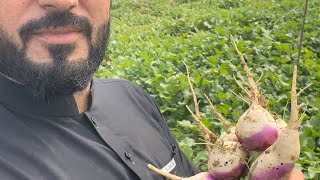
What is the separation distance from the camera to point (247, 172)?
1.59 m

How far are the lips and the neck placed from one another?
0.30m

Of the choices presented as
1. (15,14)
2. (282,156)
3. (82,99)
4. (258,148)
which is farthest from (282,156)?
(15,14)

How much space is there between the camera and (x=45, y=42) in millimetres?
1481

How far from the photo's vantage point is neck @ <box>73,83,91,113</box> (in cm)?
178

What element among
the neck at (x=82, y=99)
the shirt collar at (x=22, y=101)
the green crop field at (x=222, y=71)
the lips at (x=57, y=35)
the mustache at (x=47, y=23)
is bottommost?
the green crop field at (x=222, y=71)

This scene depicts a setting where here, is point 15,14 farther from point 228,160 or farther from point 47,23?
point 228,160

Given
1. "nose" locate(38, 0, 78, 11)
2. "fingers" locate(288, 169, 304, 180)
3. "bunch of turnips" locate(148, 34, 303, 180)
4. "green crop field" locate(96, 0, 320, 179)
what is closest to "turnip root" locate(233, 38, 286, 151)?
"bunch of turnips" locate(148, 34, 303, 180)

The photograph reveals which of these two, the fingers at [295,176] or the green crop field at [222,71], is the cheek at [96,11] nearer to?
the green crop field at [222,71]

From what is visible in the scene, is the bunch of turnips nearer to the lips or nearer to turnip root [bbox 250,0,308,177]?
turnip root [bbox 250,0,308,177]

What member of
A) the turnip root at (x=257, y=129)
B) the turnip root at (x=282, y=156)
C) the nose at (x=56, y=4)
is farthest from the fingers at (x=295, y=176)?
the nose at (x=56, y=4)

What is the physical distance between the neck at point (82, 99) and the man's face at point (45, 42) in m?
0.19

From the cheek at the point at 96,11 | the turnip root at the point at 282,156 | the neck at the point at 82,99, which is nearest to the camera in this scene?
the turnip root at the point at 282,156

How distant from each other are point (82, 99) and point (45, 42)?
39 centimetres

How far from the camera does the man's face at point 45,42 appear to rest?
58.4 inches
